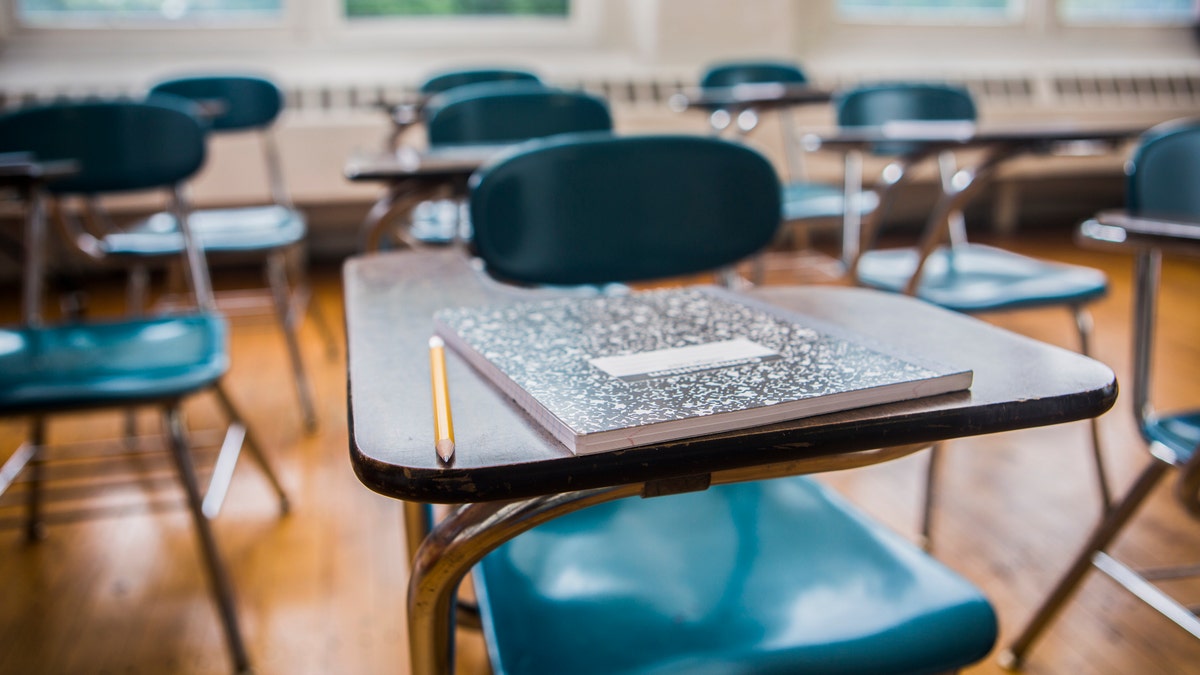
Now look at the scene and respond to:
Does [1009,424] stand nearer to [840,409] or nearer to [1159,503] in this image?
[840,409]

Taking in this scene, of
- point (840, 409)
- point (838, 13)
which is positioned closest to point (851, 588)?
point (840, 409)

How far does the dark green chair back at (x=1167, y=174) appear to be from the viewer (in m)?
1.41

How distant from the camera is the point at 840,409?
491 millimetres

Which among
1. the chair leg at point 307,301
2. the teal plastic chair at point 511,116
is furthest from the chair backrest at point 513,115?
the chair leg at point 307,301

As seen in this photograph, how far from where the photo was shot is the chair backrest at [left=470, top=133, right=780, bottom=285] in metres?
1.15

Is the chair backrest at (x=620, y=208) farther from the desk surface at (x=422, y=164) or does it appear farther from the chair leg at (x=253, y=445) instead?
the chair leg at (x=253, y=445)

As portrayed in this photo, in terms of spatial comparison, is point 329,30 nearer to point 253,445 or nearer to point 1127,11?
point 253,445

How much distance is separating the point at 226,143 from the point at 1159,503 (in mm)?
3760

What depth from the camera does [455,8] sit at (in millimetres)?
4582

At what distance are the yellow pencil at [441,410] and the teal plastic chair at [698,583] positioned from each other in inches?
9.6

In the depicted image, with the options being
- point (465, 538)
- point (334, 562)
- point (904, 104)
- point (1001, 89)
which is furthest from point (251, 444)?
point (1001, 89)

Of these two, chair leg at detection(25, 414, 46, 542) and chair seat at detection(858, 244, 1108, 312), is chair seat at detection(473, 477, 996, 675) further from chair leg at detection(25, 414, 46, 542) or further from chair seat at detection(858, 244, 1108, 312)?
chair leg at detection(25, 414, 46, 542)

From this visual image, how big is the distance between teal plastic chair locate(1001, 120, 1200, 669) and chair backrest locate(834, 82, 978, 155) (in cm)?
134

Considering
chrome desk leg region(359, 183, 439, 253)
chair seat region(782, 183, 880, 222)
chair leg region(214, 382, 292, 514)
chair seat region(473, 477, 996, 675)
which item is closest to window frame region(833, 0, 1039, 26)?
chair seat region(782, 183, 880, 222)
